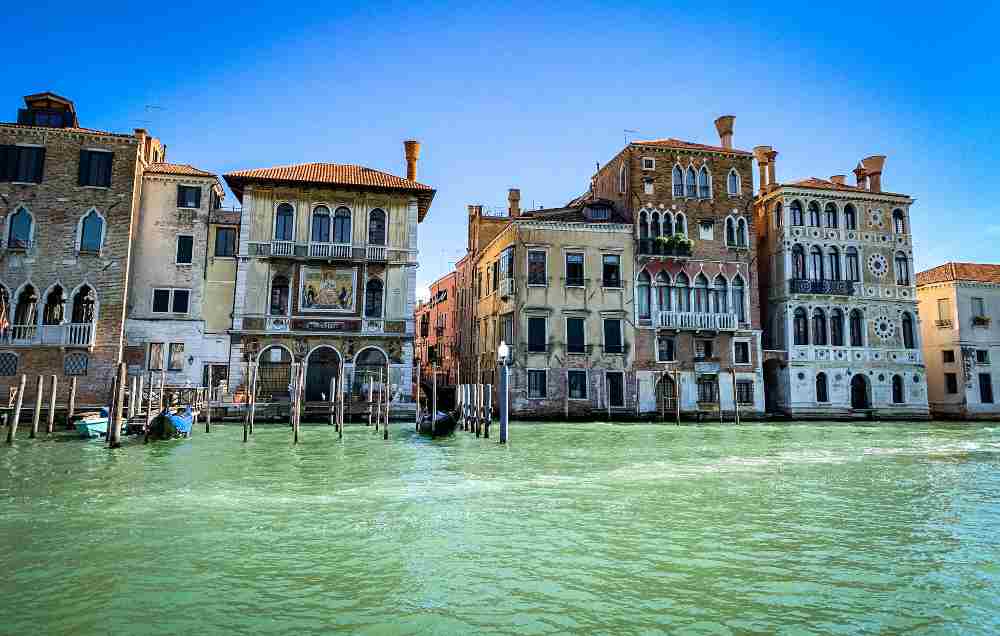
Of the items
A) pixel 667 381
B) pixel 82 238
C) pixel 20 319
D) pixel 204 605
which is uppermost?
pixel 82 238

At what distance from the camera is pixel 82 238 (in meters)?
22.2

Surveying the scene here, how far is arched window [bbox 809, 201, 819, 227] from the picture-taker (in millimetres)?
27984

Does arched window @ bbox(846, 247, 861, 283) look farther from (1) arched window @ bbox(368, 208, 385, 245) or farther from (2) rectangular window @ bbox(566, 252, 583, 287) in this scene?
(1) arched window @ bbox(368, 208, 385, 245)

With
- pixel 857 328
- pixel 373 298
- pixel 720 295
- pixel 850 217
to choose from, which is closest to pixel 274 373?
pixel 373 298

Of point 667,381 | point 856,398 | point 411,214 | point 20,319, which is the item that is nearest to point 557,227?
point 411,214

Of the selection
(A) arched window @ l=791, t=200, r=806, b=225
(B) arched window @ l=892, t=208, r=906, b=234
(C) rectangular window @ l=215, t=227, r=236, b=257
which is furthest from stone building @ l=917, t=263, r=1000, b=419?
(C) rectangular window @ l=215, t=227, r=236, b=257

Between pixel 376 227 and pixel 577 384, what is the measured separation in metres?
9.27

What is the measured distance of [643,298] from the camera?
2616cm

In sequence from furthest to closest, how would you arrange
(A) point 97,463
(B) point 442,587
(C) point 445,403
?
(C) point 445,403
(A) point 97,463
(B) point 442,587

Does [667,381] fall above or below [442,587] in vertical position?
above

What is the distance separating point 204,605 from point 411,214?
1943 centimetres

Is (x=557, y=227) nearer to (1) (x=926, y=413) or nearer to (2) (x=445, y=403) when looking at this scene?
(2) (x=445, y=403)

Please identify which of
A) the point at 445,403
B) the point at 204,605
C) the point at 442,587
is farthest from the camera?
the point at 445,403

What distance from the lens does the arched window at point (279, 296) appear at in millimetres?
22188
